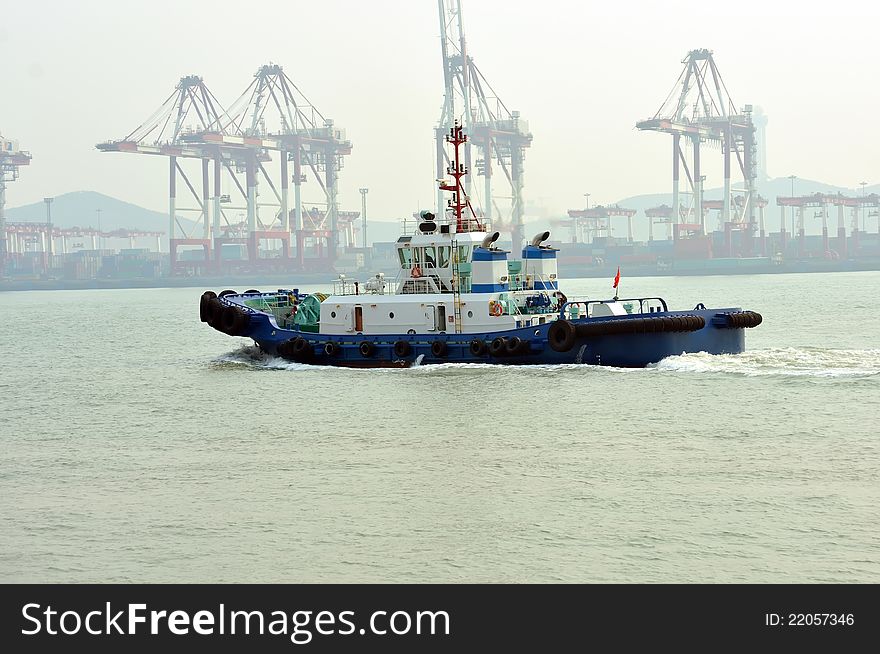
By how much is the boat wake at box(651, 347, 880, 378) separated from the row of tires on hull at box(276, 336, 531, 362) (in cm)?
382

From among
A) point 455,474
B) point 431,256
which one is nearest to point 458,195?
point 431,256

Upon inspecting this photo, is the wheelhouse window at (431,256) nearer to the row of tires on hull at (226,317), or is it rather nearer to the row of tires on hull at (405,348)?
the row of tires on hull at (405,348)

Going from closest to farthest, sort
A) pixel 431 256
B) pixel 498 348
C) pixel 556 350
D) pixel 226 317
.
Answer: pixel 556 350
pixel 498 348
pixel 431 256
pixel 226 317

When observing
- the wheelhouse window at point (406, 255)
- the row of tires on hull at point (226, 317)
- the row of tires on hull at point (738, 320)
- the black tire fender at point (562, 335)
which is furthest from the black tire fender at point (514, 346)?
the row of tires on hull at point (226, 317)

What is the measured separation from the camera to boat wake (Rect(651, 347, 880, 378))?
107 feet

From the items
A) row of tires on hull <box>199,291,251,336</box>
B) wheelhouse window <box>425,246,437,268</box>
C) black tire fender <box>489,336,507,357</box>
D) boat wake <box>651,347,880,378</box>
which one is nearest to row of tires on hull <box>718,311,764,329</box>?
boat wake <box>651,347,880,378</box>

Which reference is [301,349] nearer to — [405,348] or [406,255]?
[405,348]

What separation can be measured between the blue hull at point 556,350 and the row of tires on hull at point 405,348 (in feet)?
0.10

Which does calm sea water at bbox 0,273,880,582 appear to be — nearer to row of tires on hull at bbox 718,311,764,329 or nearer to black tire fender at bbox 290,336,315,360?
black tire fender at bbox 290,336,315,360

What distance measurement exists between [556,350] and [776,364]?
20.7 feet

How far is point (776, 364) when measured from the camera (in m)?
34.2

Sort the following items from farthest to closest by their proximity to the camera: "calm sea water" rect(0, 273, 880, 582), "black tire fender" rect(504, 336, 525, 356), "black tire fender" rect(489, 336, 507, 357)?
"black tire fender" rect(489, 336, 507, 357) < "black tire fender" rect(504, 336, 525, 356) < "calm sea water" rect(0, 273, 880, 582)

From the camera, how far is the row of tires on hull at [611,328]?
107ft

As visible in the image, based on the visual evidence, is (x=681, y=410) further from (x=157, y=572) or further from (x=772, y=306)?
(x=772, y=306)
